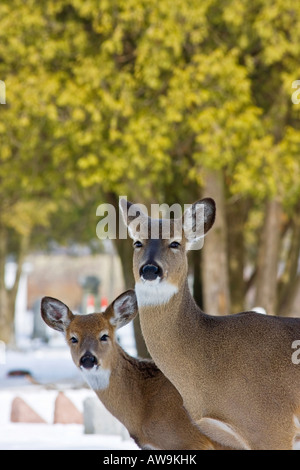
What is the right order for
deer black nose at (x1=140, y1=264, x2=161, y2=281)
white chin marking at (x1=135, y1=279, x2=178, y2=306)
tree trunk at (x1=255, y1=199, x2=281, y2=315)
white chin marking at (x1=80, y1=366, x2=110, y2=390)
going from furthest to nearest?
tree trunk at (x1=255, y1=199, x2=281, y2=315)
white chin marking at (x1=80, y1=366, x2=110, y2=390)
white chin marking at (x1=135, y1=279, x2=178, y2=306)
deer black nose at (x1=140, y1=264, x2=161, y2=281)

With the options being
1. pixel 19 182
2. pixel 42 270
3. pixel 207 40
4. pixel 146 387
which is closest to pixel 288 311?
pixel 19 182

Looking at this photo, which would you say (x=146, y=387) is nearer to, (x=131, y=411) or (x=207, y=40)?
(x=131, y=411)

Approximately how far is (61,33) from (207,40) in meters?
2.45

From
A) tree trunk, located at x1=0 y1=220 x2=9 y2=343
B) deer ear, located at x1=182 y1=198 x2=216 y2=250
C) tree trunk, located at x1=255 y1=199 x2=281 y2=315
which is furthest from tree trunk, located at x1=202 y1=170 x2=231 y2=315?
tree trunk, located at x1=0 y1=220 x2=9 y2=343

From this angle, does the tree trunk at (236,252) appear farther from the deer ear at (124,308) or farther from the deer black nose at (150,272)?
the deer black nose at (150,272)

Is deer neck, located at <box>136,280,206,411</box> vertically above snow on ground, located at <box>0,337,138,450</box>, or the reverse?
deer neck, located at <box>136,280,206,411</box>

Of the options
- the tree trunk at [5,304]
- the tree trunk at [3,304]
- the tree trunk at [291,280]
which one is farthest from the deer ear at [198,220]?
the tree trunk at [3,304]

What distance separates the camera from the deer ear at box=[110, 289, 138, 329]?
6.04 meters

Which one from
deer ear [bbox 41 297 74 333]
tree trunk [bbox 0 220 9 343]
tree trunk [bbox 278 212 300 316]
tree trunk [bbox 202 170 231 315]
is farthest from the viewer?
tree trunk [bbox 0 220 9 343]

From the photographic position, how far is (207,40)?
62.8ft

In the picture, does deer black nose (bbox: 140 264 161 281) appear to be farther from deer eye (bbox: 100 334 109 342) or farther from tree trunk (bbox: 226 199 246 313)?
tree trunk (bbox: 226 199 246 313)

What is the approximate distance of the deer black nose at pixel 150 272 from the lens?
5.22m

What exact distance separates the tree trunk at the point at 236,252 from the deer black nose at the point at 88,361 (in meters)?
15.6

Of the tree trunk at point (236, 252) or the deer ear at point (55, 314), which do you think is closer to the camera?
the deer ear at point (55, 314)
